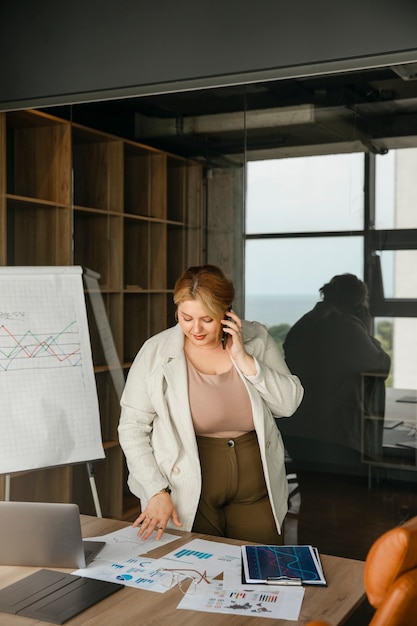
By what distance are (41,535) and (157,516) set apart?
44 cm

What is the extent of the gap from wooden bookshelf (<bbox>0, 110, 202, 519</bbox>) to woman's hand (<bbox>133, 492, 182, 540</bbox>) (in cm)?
137

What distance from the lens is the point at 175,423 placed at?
2648 mm

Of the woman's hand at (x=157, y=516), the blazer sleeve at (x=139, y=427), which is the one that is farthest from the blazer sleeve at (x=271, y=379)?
the woman's hand at (x=157, y=516)

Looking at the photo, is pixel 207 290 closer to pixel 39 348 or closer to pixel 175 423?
pixel 175 423

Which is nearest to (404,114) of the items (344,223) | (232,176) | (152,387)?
(344,223)

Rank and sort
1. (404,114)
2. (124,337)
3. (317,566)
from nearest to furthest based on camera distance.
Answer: (317,566) < (404,114) < (124,337)

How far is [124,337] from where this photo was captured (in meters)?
3.99

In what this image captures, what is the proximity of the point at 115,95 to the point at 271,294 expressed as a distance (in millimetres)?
1189

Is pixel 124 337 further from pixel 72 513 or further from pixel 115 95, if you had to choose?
pixel 72 513

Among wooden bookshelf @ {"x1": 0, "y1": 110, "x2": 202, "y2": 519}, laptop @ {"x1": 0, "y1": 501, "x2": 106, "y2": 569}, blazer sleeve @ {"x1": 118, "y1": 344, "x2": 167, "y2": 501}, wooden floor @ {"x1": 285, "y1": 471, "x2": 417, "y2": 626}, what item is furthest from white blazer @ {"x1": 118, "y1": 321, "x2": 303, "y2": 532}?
wooden bookshelf @ {"x1": 0, "y1": 110, "x2": 202, "y2": 519}

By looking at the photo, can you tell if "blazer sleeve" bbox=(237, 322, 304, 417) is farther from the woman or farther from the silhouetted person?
the silhouetted person

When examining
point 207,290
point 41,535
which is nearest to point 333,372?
point 207,290

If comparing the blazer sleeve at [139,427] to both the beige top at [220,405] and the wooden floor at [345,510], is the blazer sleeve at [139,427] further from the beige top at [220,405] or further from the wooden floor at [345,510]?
the wooden floor at [345,510]

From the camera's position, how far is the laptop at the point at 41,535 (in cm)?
212
